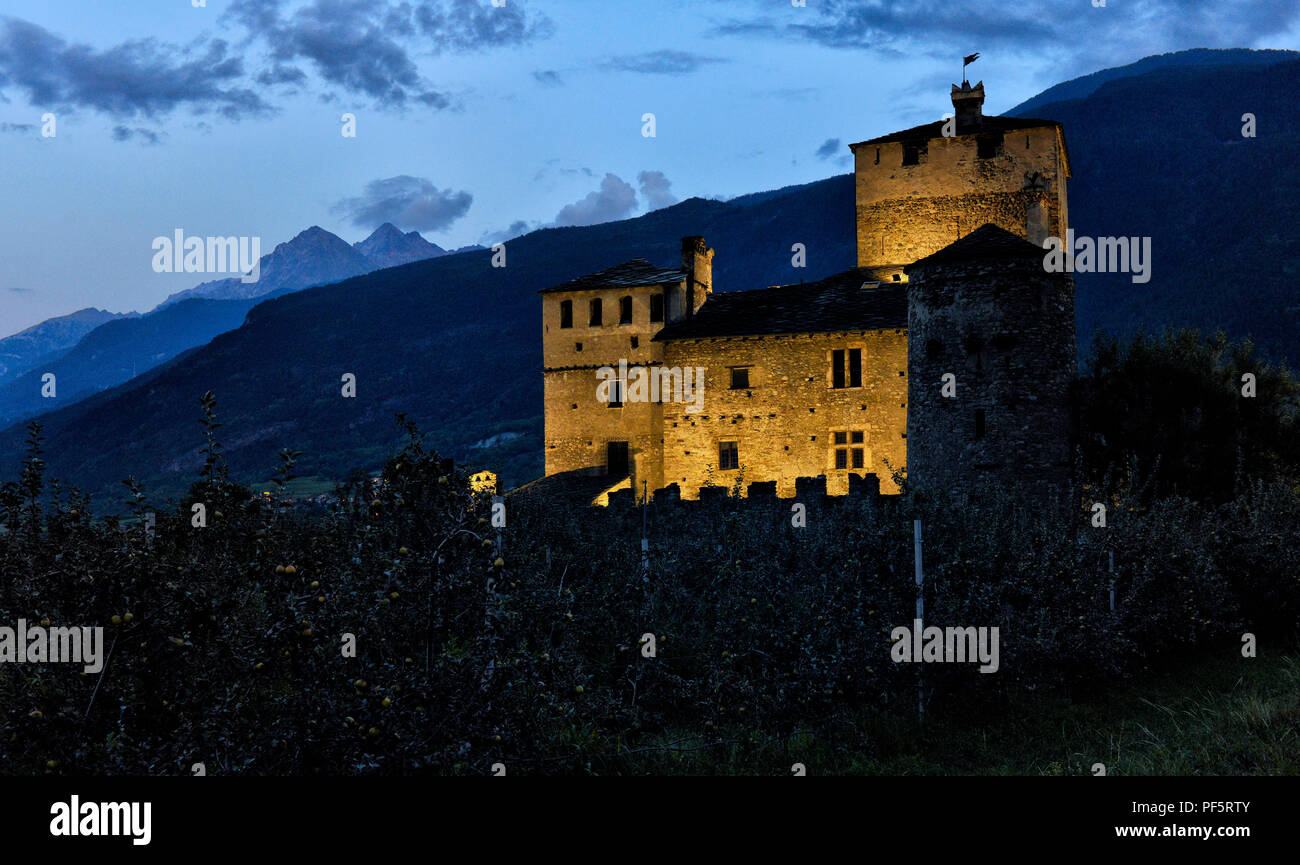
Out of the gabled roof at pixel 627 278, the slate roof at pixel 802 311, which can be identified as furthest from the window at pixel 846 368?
the gabled roof at pixel 627 278

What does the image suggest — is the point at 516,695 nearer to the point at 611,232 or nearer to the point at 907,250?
the point at 907,250

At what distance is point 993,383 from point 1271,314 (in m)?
68.9

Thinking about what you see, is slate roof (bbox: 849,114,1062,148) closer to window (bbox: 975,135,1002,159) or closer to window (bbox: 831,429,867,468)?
window (bbox: 975,135,1002,159)

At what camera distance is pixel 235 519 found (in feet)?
21.4

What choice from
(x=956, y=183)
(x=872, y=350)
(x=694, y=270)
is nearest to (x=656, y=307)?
(x=694, y=270)

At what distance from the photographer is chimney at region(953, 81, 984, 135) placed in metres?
38.1

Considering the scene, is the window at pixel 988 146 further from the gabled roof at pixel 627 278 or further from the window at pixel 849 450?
the window at pixel 849 450

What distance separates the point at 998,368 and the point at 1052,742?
11.4m

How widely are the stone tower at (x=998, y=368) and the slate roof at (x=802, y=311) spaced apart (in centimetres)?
1027

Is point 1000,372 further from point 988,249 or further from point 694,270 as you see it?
point 694,270

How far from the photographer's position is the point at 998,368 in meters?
18.7

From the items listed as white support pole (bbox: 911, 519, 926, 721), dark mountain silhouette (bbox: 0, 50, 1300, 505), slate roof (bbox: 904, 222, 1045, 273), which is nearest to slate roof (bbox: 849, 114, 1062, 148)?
slate roof (bbox: 904, 222, 1045, 273)

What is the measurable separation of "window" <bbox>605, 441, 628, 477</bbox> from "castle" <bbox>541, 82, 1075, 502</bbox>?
0.08m
